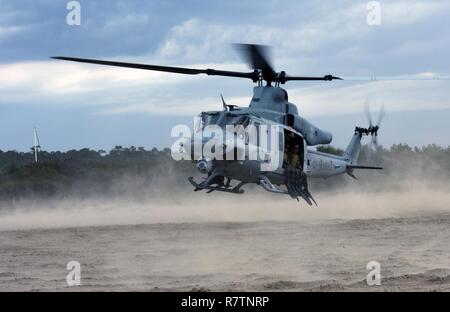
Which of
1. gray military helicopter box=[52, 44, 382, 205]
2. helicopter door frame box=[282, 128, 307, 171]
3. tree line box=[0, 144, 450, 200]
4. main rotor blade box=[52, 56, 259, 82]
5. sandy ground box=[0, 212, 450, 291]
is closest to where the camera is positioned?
sandy ground box=[0, 212, 450, 291]

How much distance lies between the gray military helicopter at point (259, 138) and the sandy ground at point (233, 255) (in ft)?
4.97

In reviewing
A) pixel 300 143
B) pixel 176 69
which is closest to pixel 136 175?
pixel 300 143

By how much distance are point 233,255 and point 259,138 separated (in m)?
3.25

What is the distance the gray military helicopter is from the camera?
19031 millimetres

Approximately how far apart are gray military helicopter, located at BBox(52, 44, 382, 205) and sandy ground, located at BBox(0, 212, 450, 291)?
152 centimetres

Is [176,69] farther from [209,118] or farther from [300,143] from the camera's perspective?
[300,143]

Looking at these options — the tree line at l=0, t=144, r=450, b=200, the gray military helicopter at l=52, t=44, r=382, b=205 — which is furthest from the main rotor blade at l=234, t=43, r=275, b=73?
the tree line at l=0, t=144, r=450, b=200

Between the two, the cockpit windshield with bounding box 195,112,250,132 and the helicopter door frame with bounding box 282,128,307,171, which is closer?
the cockpit windshield with bounding box 195,112,250,132

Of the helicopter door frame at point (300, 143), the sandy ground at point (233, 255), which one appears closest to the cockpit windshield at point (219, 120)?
the helicopter door frame at point (300, 143)

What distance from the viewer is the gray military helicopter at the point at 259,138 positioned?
19.0m

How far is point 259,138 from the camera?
1983 cm

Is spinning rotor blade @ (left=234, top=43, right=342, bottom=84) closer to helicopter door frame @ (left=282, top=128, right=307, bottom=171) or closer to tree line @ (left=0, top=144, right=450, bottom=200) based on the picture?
helicopter door frame @ (left=282, top=128, right=307, bottom=171)

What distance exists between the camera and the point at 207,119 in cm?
1962
